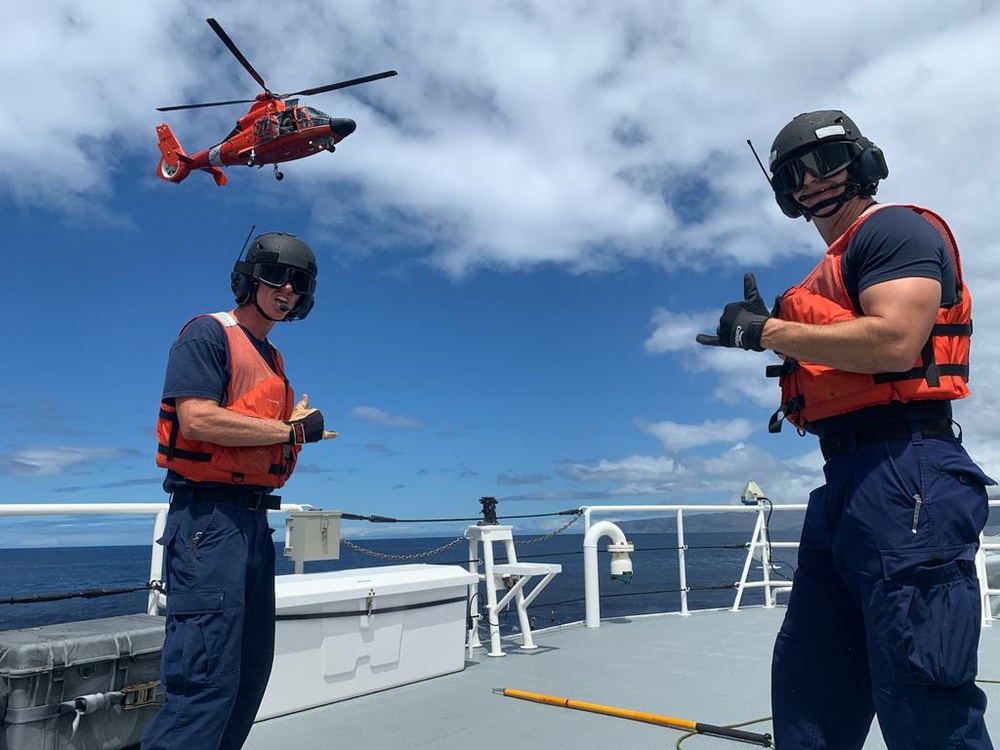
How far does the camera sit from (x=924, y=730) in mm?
1359

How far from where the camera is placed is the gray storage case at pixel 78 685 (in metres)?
2.24

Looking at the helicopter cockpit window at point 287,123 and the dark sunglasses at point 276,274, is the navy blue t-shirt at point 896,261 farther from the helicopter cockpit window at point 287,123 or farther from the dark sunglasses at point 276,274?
the helicopter cockpit window at point 287,123

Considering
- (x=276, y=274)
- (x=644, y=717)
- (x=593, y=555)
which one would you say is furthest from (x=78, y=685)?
(x=593, y=555)

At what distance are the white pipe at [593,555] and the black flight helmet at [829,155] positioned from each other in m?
4.39

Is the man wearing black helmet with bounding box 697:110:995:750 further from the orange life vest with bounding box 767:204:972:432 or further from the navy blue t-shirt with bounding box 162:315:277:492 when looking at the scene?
the navy blue t-shirt with bounding box 162:315:277:492

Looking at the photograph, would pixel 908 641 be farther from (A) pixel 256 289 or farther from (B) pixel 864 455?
(A) pixel 256 289

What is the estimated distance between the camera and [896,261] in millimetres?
1455

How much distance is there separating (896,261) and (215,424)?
1.68 metres

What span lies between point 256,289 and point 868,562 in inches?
71.6

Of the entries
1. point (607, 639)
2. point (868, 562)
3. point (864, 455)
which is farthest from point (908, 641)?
point (607, 639)

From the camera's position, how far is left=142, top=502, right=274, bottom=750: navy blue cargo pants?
71.3 inches

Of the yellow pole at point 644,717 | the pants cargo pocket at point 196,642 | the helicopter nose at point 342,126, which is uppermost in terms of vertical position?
the helicopter nose at point 342,126

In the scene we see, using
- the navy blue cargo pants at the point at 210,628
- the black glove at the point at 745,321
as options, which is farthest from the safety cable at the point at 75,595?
the black glove at the point at 745,321

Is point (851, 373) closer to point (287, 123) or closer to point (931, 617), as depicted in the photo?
point (931, 617)
